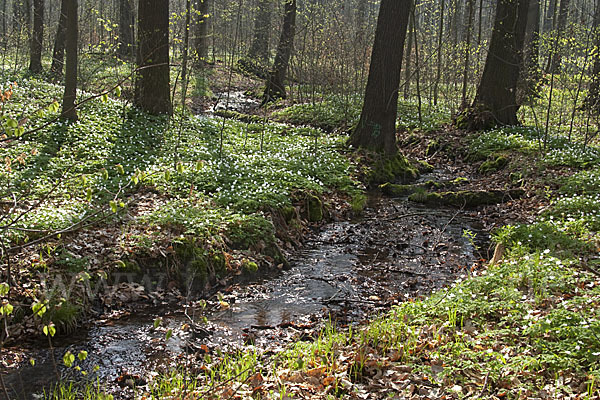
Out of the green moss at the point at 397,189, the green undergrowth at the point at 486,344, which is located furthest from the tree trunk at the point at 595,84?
the green undergrowth at the point at 486,344

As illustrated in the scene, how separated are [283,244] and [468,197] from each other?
4504mm

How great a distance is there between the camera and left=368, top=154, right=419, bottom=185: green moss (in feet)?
38.7

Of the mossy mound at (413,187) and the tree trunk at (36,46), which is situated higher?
the tree trunk at (36,46)

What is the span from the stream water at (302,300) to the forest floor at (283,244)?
306 millimetres

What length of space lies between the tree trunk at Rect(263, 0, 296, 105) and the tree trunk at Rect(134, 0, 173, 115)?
572 centimetres

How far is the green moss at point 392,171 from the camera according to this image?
464 inches

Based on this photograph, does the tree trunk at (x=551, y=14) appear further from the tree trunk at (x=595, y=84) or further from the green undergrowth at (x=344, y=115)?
the green undergrowth at (x=344, y=115)

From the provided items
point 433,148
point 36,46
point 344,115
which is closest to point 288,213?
point 433,148

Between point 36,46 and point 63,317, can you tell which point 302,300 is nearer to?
point 63,317

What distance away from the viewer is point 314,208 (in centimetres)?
932

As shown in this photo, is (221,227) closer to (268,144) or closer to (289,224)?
(289,224)

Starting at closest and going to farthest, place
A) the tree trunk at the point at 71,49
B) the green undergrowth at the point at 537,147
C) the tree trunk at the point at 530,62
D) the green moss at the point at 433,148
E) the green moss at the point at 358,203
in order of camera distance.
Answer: the green moss at the point at 358,203 → the tree trunk at the point at 71,49 → the green undergrowth at the point at 537,147 → the tree trunk at the point at 530,62 → the green moss at the point at 433,148

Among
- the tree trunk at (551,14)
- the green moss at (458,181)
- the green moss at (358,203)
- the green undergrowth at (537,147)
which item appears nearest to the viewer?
the green moss at (358,203)

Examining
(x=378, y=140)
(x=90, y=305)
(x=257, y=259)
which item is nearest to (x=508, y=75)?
(x=378, y=140)
